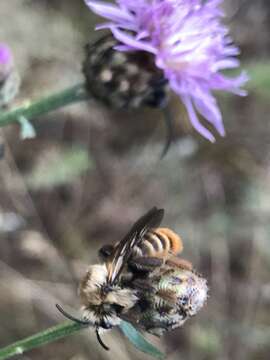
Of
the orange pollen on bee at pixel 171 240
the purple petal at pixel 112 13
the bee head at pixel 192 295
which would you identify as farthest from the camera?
the purple petal at pixel 112 13

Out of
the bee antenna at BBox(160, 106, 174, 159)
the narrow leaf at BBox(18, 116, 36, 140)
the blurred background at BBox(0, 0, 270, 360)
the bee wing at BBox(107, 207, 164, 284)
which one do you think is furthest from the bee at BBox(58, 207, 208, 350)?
the blurred background at BBox(0, 0, 270, 360)

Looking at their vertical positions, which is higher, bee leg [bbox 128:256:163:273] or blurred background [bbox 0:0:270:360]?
bee leg [bbox 128:256:163:273]

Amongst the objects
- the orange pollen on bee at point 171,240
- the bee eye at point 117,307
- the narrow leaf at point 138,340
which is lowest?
the narrow leaf at point 138,340

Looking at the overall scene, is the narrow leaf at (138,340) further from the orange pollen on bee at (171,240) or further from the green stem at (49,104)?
the green stem at (49,104)

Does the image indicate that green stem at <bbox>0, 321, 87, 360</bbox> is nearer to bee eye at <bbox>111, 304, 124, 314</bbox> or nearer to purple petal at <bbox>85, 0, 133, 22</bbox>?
bee eye at <bbox>111, 304, 124, 314</bbox>

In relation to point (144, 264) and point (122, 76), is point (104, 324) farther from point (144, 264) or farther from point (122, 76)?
point (122, 76)

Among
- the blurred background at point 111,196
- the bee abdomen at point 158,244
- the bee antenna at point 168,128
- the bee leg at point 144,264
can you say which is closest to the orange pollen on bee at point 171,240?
the bee abdomen at point 158,244
